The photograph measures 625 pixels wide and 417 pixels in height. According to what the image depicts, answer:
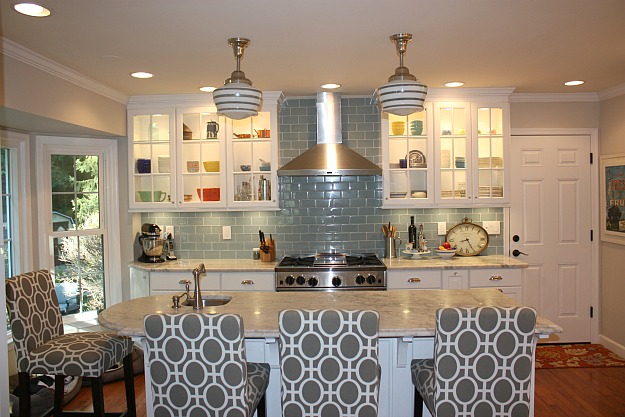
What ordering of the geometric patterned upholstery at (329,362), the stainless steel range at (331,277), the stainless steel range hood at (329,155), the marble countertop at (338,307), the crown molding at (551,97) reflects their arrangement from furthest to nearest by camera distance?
the crown molding at (551,97), the stainless steel range hood at (329,155), the stainless steel range at (331,277), the marble countertop at (338,307), the geometric patterned upholstery at (329,362)

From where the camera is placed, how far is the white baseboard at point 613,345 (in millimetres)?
4848

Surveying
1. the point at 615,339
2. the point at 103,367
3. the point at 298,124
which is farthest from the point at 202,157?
the point at 615,339

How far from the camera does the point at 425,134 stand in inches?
195

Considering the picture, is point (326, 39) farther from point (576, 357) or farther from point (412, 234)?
point (576, 357)

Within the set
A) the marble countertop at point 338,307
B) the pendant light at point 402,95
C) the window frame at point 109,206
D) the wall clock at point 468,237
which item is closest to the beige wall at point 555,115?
the wall clock at point 468,237

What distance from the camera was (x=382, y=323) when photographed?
255 cm

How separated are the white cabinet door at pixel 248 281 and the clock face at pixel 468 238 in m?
1.84

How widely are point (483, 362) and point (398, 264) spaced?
2451mm

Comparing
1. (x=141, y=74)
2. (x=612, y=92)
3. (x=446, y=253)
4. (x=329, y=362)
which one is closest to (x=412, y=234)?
(x=446, y=253)

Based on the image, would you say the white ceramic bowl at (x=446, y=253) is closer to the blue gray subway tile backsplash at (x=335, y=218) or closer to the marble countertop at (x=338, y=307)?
the blue gray subway tile backsplash at (x=335, y=218)

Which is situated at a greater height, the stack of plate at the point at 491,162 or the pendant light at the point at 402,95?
the pendant light at the point at 402,95

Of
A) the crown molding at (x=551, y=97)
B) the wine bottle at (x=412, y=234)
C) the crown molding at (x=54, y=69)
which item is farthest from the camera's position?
the crown molding at (x=551, y=97)

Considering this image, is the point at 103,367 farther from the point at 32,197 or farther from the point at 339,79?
the point at 339,79

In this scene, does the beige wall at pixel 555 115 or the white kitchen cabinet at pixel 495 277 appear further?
the beige wall at pixel 555 115
